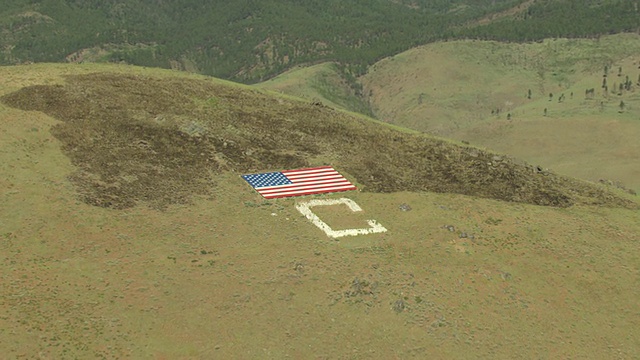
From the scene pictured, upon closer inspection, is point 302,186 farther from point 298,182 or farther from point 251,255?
point 251,255

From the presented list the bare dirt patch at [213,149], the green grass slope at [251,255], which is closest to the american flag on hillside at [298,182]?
the green grass slope at [251,255]

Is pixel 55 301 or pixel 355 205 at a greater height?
pixel 55 301

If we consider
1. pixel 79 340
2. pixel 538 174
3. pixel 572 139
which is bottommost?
pixel 572 139

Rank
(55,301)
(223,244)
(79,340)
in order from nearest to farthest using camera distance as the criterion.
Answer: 1. (79,340)
2. (55,301)
3. (223,244)

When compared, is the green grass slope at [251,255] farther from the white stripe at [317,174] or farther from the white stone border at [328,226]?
the white stripe at [317,174]

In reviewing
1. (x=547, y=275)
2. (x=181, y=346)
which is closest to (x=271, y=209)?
(x=181, y=346)

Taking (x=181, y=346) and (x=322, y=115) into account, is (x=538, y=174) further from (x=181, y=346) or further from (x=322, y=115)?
(x=181, y=346)

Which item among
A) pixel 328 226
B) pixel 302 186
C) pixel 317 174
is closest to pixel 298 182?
pixel 302 186

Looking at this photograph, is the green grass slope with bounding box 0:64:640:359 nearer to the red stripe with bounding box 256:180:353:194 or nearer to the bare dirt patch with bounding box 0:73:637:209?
the bare dirt patch with bounding box 0:73:637:209
